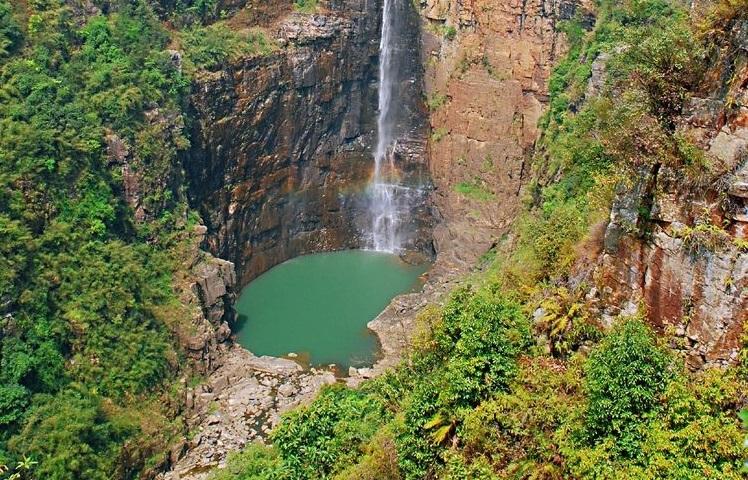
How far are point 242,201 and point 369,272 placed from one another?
17.5ft

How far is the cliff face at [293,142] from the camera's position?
25.6 metres

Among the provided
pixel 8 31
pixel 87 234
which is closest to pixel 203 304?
pixel 87 234

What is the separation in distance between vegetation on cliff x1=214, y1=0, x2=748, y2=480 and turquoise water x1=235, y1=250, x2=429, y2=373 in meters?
9.52

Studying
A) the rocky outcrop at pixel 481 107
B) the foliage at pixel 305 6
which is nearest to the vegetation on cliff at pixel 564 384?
the rocky outcrop at pixel 481 107

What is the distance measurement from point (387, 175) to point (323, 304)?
7236 millimetres

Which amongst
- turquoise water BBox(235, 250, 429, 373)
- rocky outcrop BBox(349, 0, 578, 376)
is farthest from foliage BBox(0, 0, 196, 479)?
rocky outcrop BBox(349, 0, 578, 376)

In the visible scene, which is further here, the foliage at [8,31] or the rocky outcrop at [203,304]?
the rocky outcrop at [203,304]

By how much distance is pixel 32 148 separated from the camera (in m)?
19.7

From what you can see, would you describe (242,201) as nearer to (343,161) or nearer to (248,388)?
(343,161)

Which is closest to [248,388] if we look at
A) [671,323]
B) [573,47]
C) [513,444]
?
[513,444]

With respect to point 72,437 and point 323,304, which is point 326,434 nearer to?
point 72,437

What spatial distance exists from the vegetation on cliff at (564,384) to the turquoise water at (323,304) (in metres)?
9.52

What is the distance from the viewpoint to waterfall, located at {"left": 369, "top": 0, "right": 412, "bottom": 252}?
2948cm

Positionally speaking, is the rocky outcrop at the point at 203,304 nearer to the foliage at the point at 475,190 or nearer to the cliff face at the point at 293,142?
the cliff face at the point at 293,142
